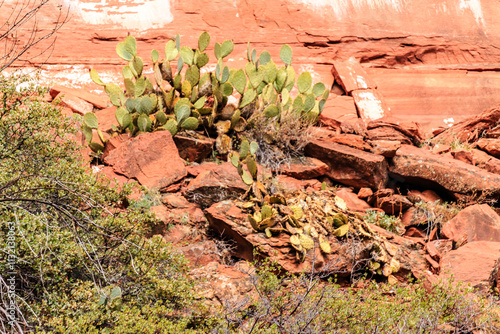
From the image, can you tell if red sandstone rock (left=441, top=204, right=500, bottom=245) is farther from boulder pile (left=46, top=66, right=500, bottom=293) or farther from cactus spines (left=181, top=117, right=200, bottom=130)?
cactus spines (left=181, top=117, right=200, bottom=130)

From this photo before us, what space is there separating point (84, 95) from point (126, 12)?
252 centimetres

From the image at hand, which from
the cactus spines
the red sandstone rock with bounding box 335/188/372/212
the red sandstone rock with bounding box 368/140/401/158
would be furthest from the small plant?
the cactus spines

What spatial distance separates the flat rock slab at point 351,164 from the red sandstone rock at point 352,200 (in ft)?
0.61

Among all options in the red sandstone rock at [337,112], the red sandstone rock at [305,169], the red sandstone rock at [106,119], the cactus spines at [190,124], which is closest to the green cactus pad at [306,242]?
the red sandstone rock at [305,169]

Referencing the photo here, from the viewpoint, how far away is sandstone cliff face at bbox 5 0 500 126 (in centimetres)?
1095

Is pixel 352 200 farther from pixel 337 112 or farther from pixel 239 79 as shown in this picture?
pixel 337 112

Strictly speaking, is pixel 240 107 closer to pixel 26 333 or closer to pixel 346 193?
pixel 346 193

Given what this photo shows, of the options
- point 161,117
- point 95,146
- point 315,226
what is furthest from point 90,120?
point 315,226

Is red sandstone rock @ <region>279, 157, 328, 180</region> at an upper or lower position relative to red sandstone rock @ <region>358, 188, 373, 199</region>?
upper

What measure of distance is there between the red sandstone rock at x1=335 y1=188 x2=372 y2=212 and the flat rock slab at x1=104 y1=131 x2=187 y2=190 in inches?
85.4

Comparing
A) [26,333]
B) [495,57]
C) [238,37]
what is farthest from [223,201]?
[495,57]

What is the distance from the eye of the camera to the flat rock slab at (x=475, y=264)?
6.00 meters

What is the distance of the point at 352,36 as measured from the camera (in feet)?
39.0

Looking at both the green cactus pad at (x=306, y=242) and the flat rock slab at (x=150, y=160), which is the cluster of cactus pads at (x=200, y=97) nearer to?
the flat rock slab at (x=150, y=160)
